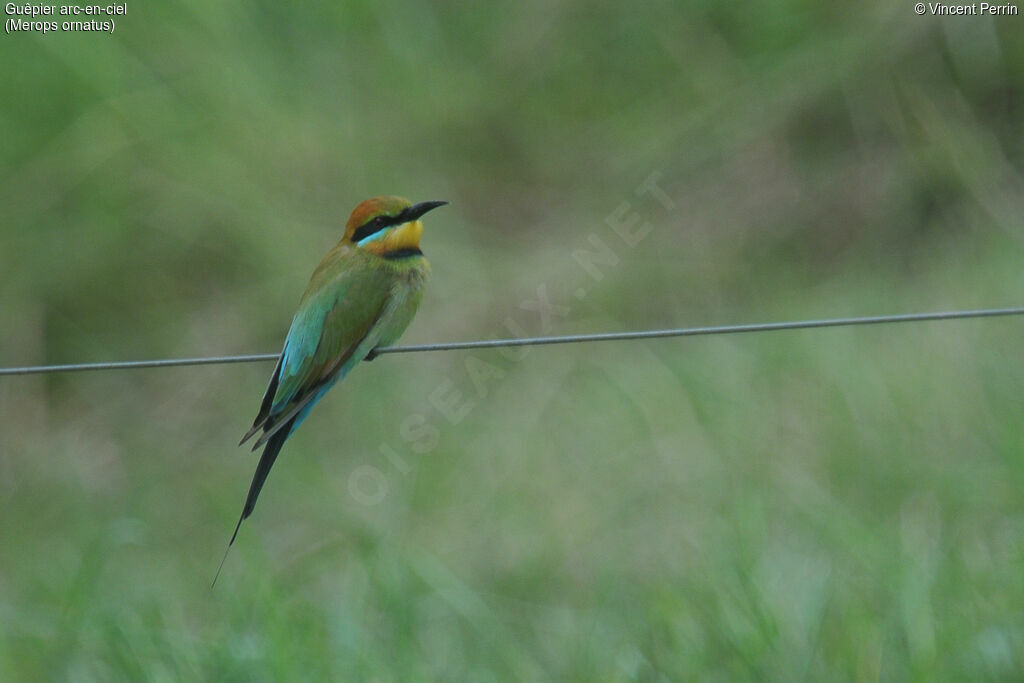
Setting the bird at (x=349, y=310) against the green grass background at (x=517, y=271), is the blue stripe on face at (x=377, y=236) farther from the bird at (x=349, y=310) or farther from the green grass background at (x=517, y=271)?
the green grass background at (x=517, y=271)

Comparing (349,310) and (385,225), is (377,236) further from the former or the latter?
(349,310)

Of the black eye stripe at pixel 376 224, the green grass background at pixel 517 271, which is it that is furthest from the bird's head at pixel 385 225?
the green grass background at pixel 517 271

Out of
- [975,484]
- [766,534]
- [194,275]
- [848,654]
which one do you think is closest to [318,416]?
[194,275]

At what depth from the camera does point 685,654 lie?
155 inches

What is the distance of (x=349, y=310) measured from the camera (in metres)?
3.70

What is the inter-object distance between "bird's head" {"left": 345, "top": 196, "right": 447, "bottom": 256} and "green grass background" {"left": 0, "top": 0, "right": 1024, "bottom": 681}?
5.95ft

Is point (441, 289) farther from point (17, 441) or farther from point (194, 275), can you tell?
point (17, 441)

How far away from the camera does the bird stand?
3.48m

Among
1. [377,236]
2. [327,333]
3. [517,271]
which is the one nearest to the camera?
[327,333]

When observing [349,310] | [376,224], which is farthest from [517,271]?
[349,310]

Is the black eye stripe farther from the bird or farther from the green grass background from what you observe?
the green grass background

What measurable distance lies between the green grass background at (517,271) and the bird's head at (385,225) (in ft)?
5.95

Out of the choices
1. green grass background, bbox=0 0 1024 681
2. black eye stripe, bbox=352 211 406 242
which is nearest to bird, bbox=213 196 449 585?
black eye stripe, bbox=352 211 406 242

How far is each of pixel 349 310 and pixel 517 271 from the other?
3687 mm
